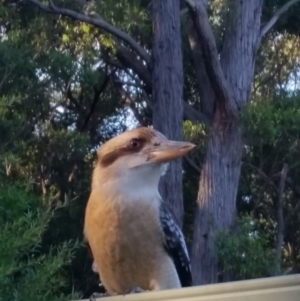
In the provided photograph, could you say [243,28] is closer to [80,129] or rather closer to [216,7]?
[216,7]

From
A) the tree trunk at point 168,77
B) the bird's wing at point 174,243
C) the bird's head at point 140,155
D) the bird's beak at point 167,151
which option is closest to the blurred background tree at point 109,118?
the tree trunk at point 168,77

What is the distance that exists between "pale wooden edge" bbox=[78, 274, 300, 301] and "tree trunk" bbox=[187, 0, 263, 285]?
8.37 metres

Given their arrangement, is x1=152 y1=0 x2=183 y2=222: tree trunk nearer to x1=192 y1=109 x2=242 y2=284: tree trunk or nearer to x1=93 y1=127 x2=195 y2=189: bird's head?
x1=192 y1=109 x2=242 y2=284: tree trunk

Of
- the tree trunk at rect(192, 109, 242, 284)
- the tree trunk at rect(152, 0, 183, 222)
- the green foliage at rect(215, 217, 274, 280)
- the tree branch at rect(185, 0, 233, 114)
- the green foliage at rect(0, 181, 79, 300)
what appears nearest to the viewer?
the green foliage at rect(0, 181, 79, 300)

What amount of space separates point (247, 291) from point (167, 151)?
5.29ft

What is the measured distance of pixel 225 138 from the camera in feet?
35.8

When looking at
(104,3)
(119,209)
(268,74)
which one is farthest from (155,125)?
(119,209)

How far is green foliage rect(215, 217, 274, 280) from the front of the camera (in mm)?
10086

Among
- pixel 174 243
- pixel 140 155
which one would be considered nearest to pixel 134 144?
pixel 140 155

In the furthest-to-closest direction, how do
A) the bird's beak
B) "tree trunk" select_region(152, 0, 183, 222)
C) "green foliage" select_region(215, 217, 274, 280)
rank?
1. "tree trunk" select_region(152, 0, 183, 222)
2. "green foliage" select_region(215, 217, 274, 280)
3. the bird's beak

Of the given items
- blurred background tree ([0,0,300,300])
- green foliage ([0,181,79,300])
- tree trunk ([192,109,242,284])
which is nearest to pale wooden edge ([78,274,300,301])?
green foliage ([0,181,79,300])

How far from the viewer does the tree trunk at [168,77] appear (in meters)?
10.4

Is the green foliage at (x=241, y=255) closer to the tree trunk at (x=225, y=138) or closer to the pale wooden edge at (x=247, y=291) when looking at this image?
the tree trunk at (x=225, y=138)

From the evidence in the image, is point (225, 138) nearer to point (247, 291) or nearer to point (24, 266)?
point (24, 266)
